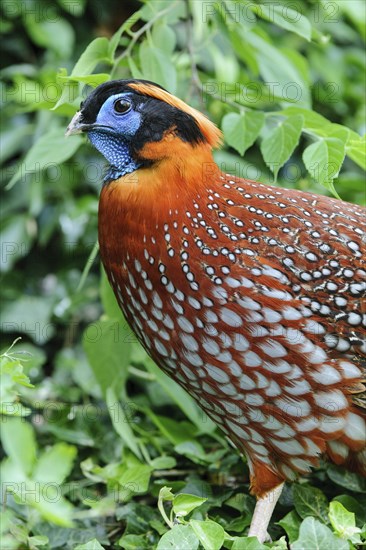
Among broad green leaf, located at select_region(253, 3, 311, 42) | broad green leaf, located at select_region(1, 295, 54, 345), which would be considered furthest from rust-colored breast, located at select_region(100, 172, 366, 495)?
broad green leaf, located at select_region(1, 295, 54, 345)

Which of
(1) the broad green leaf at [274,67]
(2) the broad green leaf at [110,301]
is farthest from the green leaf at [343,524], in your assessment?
(1) the broad green leaf at [274,67]

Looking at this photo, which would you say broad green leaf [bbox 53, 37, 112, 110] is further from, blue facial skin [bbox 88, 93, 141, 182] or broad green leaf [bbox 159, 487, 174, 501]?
broad green leaf [bbox 159, 487, 174, 501]

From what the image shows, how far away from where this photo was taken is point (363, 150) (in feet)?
7.86

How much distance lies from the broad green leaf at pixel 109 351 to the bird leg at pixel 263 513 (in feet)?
2.17

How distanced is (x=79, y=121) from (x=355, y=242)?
718 millimetres

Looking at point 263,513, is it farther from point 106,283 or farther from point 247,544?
point 106,283

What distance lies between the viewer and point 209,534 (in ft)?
6.12

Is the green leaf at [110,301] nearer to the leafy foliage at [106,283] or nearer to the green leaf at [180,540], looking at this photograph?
the leafy foliage at [106,283]

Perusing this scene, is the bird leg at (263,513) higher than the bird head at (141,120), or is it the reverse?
the bird head at (141,120)

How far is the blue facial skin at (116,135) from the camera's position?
203cm

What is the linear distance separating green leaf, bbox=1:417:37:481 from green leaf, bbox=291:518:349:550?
670 millimetres

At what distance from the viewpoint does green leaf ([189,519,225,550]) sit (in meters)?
1.83

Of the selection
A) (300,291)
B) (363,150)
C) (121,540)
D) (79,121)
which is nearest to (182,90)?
(363,150)

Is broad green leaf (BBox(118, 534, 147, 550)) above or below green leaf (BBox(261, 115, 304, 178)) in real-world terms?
below
